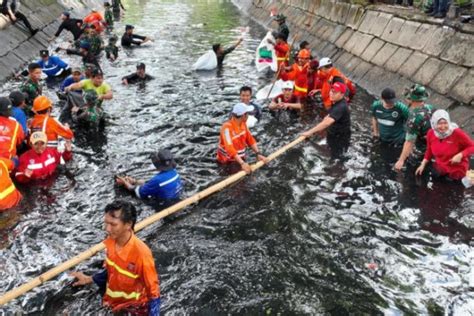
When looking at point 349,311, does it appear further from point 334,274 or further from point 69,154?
point 69,154

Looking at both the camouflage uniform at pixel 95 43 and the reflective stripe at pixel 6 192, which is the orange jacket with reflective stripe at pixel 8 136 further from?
the camouflage uniform at pixel 95 43

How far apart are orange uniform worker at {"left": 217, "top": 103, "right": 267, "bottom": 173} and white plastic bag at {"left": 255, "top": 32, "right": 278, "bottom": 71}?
8244mm

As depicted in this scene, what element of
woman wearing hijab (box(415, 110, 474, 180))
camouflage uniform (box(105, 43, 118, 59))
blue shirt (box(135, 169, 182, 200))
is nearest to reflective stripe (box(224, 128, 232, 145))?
blue shirt (box(135, 169, 182, 200))

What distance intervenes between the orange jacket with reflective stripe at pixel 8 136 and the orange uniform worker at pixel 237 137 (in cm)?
359

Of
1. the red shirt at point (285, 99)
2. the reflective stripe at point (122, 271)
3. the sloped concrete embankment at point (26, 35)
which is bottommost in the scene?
the sloped concrete embankment at point (26, 35)

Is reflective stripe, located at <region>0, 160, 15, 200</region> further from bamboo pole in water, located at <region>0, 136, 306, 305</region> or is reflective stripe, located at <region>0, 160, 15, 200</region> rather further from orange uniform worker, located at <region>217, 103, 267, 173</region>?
orange uniform worker, located at <region>217, 103, 267, 173</region>

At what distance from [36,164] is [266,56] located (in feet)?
→ 34.3

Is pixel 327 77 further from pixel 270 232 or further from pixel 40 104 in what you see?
pixel 40 104

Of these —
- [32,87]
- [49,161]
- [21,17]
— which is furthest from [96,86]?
[21,17]

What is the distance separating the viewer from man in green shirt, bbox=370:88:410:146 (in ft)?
30.5

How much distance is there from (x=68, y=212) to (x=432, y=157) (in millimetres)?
6489

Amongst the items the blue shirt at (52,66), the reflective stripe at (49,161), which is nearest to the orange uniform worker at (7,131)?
the reflective stripe at (49,161)

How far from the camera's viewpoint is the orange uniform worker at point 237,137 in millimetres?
8156

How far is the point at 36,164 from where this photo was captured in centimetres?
806
